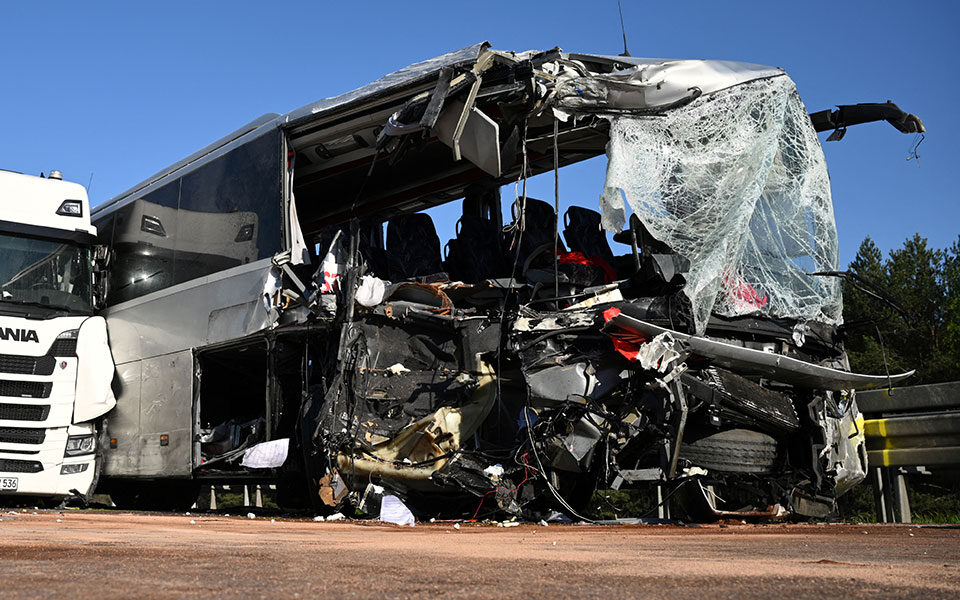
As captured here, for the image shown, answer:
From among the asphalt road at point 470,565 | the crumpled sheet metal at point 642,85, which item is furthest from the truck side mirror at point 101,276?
the crumpled sheet metal at point 642,85

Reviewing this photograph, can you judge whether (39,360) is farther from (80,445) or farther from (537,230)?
(537,230)

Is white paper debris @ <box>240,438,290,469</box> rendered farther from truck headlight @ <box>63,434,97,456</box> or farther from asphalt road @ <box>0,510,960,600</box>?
truck headlight @ <box>63,434,97,456</box>

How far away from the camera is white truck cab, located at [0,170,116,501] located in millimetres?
10070

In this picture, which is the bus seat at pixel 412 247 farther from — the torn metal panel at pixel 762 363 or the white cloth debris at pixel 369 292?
the torn metal panel at pixel 762 363

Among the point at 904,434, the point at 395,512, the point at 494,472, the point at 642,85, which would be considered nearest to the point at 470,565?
the point at 494,472

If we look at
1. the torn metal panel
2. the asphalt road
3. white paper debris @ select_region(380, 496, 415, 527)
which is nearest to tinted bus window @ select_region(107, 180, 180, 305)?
white paper debris @ select_region(380, 496, 415, 527)

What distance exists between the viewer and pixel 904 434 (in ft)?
26.2

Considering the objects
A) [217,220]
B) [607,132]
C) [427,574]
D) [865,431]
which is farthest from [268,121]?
[427,574]

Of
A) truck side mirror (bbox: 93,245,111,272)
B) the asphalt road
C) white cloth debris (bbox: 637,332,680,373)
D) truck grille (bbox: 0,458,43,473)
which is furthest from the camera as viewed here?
truck side mirror (bbox: 93,245,111,272)

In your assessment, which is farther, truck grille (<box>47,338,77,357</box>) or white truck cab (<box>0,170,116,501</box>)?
truck grille (<box>47,338,77,357</box>)

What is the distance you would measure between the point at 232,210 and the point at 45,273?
3.14 metres

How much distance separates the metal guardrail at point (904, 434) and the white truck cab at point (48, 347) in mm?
7785

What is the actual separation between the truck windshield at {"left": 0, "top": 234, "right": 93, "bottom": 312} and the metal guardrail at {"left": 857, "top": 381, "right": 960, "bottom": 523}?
8391 millimetres

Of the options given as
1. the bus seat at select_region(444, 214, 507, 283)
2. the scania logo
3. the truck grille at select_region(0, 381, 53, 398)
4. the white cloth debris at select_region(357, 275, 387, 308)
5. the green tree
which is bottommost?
the truck grille at select_region(0, 381, 53, 398)
